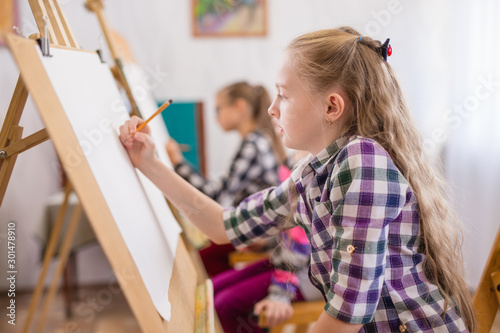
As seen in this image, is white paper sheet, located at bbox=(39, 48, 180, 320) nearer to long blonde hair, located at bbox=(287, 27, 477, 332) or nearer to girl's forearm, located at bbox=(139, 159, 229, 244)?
girl's forearm, located at bbox=(139, 159, 229, 244)

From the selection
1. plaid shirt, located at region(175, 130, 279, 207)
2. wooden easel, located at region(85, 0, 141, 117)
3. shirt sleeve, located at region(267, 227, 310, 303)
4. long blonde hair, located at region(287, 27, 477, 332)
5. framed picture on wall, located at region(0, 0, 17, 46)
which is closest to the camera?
long blonde hair, located at region(287, 27, 477, 332)

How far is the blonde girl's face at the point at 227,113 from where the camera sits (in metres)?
2.08

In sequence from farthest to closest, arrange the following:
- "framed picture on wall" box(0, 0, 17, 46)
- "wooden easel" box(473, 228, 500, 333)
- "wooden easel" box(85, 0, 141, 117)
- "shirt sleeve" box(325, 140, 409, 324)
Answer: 1. "framed picture on wall" box(0, 0, 17, 46)
2. "wooden easel" box(85, 0, 141, 117)
3. "wooden easel" box(473, 228, 500, 333)
4. "shirt sleeve" box(325, 140, 409, 324)

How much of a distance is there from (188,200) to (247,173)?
3.01 feet

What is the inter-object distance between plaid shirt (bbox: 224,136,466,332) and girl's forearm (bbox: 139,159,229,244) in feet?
0.60

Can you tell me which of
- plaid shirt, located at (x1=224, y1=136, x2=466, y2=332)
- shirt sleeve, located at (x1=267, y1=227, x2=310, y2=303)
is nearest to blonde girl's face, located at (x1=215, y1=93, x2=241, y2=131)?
shirt sleeve, located at (x1=267, y1=227, x2=310, y2=303)

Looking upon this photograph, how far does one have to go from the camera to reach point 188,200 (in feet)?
3.14

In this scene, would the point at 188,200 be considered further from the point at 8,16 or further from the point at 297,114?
the point at 8,16

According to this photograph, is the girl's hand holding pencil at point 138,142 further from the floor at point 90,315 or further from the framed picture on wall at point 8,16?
the framed picture on wall at point 8,16

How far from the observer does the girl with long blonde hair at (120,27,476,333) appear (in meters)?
0.70

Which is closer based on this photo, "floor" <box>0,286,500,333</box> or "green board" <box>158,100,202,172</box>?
"floor" <box>0,286,500,333</box>

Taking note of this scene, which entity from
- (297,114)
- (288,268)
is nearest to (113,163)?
(297,114)

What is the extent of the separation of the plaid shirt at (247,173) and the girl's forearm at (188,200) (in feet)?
2.73

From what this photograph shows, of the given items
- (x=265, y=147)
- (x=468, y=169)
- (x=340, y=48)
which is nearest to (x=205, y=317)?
(x=340, y=48)
